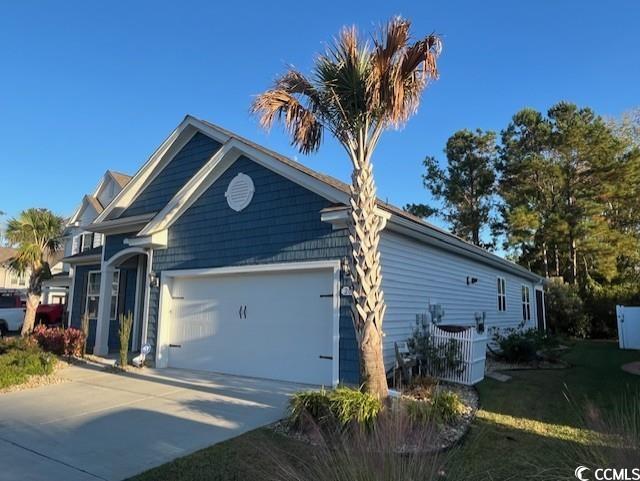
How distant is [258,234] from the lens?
10.4m

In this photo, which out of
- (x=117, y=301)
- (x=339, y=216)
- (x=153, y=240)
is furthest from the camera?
(x=117, y=301)

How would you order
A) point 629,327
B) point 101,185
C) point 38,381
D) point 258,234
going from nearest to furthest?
1. point 38,381
2. point 258,234
3. point 629,327
4. point 101,185

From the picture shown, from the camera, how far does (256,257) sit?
34.0 feet

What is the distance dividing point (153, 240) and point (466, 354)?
826 centimetres

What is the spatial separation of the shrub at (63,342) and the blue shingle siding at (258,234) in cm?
277

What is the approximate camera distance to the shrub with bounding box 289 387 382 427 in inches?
228

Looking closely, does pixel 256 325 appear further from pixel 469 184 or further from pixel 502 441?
pixel 469 184

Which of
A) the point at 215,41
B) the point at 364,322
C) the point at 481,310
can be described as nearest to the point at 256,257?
the point at 364,322

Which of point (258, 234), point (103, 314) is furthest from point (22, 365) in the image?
point (258, 234)

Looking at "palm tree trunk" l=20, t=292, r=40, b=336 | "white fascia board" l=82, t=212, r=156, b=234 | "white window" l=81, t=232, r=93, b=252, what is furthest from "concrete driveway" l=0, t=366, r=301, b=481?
"white window" l=81, t=232, r=93, b=252

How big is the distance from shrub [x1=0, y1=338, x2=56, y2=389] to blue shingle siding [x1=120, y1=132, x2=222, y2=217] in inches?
207

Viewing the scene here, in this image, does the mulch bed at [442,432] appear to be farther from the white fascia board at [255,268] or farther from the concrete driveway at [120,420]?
the white fascia board at [255,268]

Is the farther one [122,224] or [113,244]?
[113,244]

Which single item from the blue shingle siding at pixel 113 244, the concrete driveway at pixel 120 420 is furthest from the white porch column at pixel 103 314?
the concrete driveway at pixel 120 420
